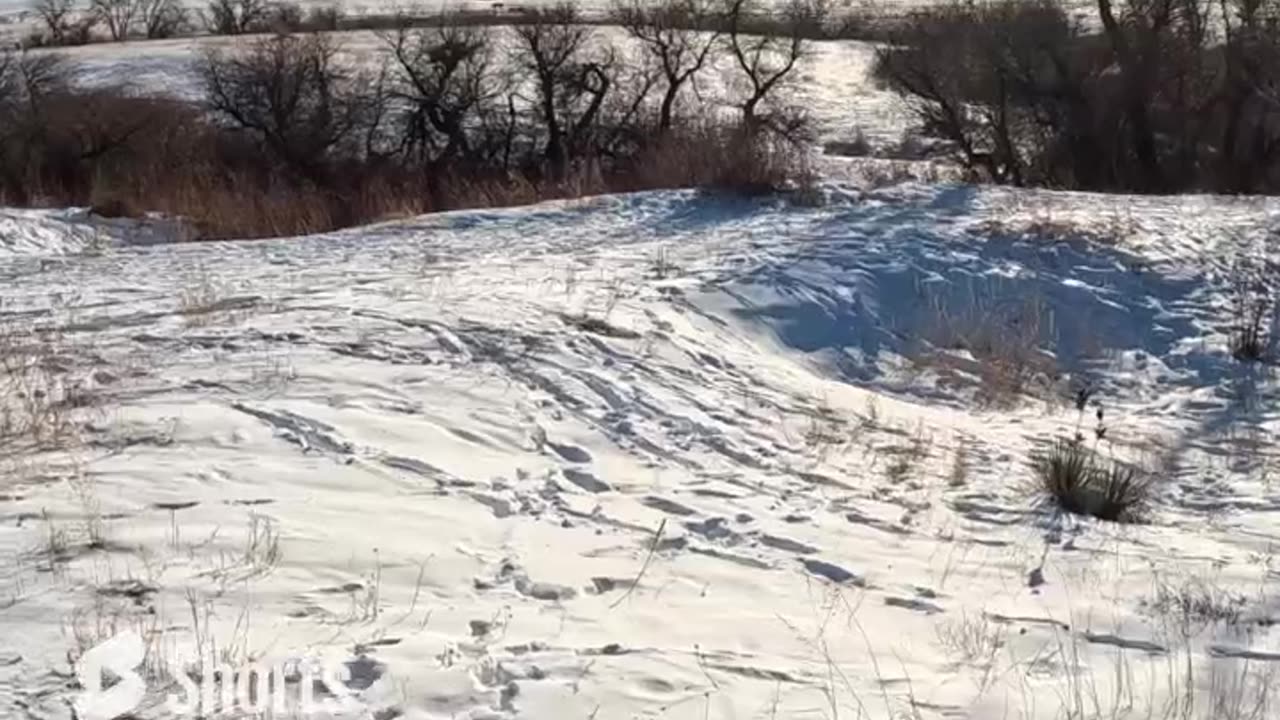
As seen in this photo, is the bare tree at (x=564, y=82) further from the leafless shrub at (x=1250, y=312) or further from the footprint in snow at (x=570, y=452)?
the footprint in snow at (x=570, y=452)

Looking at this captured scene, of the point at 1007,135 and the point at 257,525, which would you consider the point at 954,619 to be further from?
the point at 1007,135

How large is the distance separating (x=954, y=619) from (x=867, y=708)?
735 millimetres

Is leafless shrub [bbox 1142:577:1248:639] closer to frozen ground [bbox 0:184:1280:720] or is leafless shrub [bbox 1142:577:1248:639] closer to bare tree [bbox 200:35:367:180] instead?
frozen ground [bbox 0:184:1280:720]

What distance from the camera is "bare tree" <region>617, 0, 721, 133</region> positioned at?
32.2 m

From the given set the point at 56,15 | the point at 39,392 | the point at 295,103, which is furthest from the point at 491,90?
the point at 39,392

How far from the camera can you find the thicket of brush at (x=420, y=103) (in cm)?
2811

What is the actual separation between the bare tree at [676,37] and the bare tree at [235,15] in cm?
1663

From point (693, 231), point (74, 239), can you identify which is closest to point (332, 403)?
point (693, 231)

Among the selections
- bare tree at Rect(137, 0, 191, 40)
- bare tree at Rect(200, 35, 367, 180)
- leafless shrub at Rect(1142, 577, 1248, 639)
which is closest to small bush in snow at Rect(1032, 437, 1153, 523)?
leafless shrub at Rect(1142, 577, 1248, 639)

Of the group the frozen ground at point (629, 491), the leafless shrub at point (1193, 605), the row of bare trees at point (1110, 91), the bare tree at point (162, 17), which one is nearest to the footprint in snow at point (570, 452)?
the frozen ground at point (629, 491)

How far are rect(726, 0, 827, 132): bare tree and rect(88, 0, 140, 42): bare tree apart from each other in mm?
29635

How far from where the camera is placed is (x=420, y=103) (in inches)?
1251

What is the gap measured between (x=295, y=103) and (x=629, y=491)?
1126 inches

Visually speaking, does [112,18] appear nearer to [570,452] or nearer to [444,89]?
[444,89]
